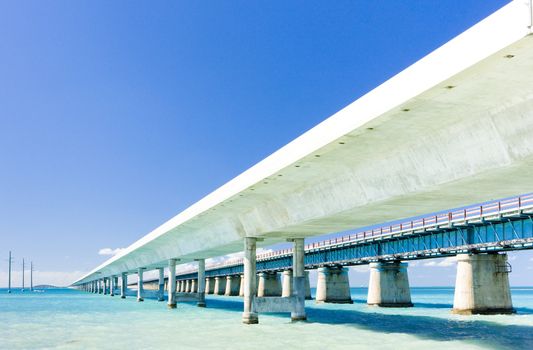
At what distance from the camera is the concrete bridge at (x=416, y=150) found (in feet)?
47.5

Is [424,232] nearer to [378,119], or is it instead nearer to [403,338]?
[403,338]

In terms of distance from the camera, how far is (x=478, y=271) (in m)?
51.2

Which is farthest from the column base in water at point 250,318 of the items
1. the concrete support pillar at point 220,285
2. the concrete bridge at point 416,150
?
the concrete support pillar at point 220,285

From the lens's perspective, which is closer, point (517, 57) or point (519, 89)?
point (517, 57)

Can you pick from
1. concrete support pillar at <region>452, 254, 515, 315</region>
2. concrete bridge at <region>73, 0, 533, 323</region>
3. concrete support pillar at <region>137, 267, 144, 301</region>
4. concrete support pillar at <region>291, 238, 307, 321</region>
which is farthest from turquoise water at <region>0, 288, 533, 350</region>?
concrete support pillar at <region>137, 267, 144, 301</region>

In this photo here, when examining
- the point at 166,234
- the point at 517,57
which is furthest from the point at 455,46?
the point at 166,234

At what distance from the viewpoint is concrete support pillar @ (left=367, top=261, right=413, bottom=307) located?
70250 millimetres

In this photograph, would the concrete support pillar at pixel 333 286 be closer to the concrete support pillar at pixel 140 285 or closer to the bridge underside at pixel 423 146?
the concrete support pillar at pixel 140 285

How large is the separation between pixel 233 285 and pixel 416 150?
395 feet

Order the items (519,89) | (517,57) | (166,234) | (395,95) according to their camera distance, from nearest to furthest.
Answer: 1. (517,57)
2. (519,89)
3. (395,95)
4. (166,234)

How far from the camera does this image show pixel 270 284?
111375mm

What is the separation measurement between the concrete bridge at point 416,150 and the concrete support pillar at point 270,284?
70.5 metres

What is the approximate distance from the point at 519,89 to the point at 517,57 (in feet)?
7.66

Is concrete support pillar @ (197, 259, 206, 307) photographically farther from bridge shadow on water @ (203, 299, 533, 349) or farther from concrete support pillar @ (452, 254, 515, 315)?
concrete support pillar @ (452, 254, 515, 315)
